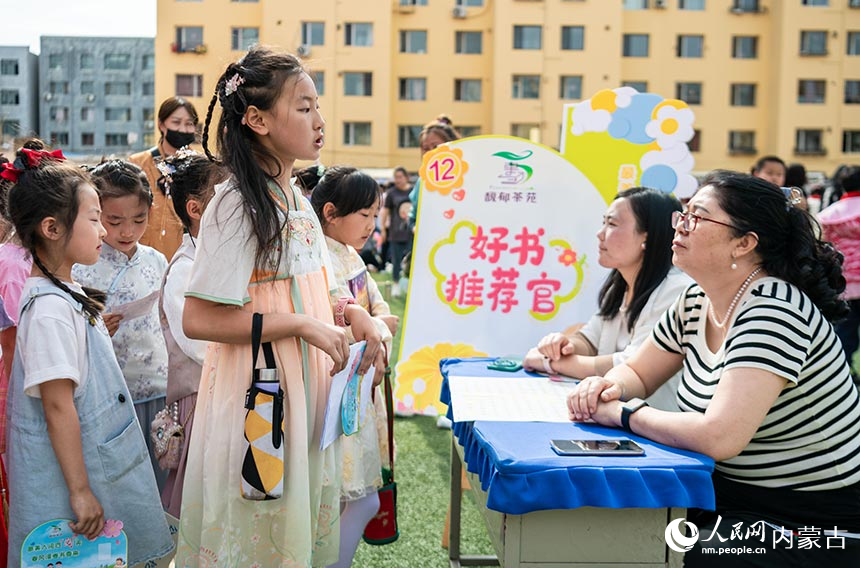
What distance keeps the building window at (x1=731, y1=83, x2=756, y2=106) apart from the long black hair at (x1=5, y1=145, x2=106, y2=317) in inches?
1059

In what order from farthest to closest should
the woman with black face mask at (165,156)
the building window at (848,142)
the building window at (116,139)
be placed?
the building window at (116,139) → the building window at (848,142) → the woman with black face mask at (165,156)

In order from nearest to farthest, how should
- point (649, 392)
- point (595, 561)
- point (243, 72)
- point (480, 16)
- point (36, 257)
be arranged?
point (595, 561)
point (243, 72)
point (36, 257)
point (649, 392)
point (480, 16)

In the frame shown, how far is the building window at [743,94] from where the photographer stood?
25.8 meters

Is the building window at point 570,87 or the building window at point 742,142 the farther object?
the building window at point 742,142

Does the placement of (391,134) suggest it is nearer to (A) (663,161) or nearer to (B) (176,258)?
(A) (663,161)

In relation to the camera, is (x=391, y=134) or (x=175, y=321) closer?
(x=175, y=321)

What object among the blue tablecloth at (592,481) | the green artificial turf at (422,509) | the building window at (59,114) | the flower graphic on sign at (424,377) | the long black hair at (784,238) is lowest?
the green artificial turf at (422,509)

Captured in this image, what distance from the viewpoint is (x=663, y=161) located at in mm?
3941

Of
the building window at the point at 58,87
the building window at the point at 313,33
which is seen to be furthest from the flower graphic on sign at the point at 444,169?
the building window at the point at 58,87

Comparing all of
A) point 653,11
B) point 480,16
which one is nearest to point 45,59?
point 480,16

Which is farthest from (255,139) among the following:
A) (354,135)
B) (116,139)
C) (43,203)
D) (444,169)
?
(116,139)

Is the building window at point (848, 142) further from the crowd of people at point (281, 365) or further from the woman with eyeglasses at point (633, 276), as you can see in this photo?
the crowd of people at point (281, 365)

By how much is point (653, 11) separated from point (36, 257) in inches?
1041

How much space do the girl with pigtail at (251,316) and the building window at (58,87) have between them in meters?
25.4
